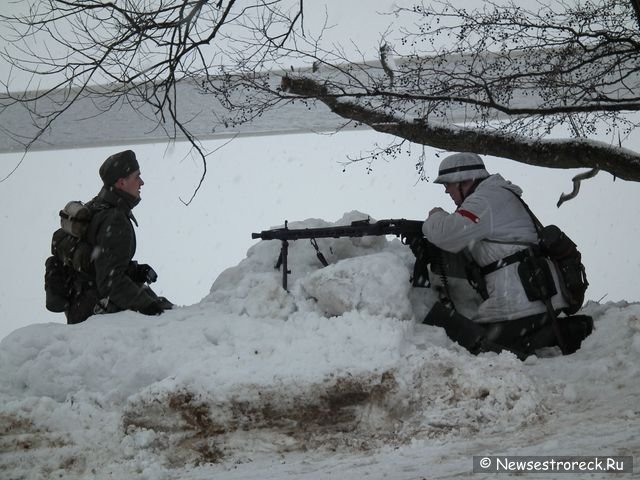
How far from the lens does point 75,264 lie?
4715 millimetres

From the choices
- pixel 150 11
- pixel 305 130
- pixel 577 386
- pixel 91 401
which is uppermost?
pixel 305 130

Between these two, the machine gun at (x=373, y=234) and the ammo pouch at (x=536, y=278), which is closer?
A: the ammo pouch at (x=536, y=278)

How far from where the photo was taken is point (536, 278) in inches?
180

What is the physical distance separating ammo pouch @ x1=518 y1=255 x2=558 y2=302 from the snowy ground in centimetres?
41

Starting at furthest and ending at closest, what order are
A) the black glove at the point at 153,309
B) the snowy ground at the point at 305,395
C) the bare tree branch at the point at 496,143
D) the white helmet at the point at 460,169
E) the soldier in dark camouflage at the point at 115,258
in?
the bare tree branch at the point at 496,143
the white helmet at the point at 460,169
the black glove at the point at 153,309
the soldier in dark camouflage at the point at 115,258
the snowy ground at the point at 305,395

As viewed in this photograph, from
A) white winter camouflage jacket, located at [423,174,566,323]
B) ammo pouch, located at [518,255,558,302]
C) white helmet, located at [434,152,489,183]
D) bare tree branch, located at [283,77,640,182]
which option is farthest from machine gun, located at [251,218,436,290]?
bare tree branch, located at [283,77,640,182]

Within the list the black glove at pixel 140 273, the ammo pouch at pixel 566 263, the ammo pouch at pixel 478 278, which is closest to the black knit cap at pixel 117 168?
the black glove at pixel 140 273

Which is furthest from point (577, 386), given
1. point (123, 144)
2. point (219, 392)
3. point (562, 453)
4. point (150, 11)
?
point (123, 144)

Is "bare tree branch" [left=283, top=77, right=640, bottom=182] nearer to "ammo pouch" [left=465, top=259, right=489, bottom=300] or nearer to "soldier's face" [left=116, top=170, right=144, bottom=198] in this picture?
"ammo pouch" [left=465, top=259, right=489, bottom=300]

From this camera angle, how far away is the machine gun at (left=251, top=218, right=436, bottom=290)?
4.98 metres

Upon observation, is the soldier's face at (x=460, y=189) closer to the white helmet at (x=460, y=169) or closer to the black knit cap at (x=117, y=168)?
the white helmet at (x=460, y=169)

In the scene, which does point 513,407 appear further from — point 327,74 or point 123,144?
point 123,144

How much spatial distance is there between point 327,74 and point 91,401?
412 cm

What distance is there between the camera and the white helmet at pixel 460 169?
4.91 meters
